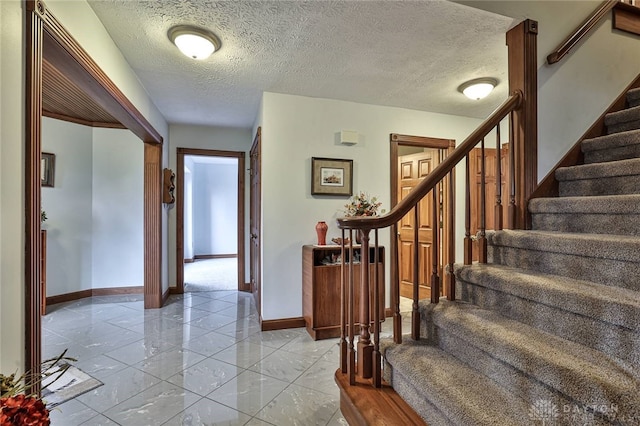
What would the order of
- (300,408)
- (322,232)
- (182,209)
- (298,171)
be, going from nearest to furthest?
(300,408)
(322,232)
(298,171)
(182,209)

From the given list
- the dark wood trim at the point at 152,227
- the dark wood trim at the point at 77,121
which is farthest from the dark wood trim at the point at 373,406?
the dark wood trim at the point at 77,121

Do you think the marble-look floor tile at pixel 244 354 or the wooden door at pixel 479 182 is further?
the wooden door at pixel 479 182

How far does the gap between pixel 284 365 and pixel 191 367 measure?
0.70 m

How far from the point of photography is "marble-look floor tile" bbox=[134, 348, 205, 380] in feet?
7.35

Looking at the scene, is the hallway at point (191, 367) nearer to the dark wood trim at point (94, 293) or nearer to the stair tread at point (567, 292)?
the dark wood trim at point (94, 293)

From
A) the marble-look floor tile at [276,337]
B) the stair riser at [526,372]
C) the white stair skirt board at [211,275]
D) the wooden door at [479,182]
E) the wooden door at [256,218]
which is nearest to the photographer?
the stair riser at [526,372]

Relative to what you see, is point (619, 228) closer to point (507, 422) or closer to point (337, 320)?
point (507, 422)

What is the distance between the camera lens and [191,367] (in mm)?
2301

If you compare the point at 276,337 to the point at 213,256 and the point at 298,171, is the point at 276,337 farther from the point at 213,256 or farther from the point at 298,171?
the point at 213,256

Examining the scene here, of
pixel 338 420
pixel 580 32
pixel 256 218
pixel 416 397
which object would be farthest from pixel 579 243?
pixel 256 218

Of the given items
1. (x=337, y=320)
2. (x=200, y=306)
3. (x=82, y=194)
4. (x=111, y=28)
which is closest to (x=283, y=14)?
(x=111, y=28)

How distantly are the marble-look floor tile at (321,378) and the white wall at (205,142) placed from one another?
257cm

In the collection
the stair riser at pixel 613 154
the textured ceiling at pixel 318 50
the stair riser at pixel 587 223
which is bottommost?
the stair riser at pixel 587 223

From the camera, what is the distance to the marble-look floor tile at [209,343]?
259 centimetres
